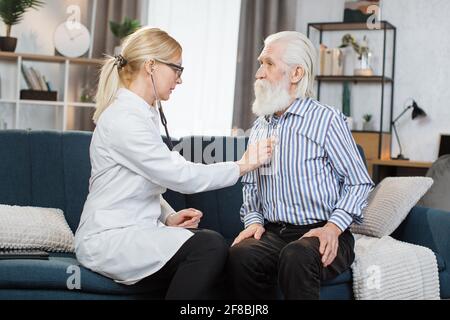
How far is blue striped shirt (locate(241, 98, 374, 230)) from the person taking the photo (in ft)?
7.59

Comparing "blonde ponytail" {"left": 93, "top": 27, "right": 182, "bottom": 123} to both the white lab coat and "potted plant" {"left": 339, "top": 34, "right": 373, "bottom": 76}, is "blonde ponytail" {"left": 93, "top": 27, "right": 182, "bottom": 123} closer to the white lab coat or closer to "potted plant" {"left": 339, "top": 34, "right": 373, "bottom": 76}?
the white lab coat

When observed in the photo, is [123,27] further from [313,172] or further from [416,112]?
[313,172]

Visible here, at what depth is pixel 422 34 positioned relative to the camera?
4965 millimetres

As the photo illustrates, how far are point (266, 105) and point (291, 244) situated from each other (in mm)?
530

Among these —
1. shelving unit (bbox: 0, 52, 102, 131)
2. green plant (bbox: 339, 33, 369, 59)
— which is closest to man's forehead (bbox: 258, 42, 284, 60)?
shelving unit (bbox: 0, 52, 102, 131)

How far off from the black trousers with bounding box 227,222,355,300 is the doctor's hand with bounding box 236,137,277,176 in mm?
243

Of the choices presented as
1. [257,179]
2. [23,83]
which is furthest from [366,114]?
[257,179]

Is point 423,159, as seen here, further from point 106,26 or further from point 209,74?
point 106,26

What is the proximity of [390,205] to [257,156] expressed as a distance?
83 cm

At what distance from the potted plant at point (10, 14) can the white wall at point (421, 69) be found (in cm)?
244

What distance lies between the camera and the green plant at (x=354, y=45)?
5.05m

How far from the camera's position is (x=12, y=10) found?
4508 mm

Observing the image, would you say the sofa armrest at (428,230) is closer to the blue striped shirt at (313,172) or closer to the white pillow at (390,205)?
the white pillow at (390,205)

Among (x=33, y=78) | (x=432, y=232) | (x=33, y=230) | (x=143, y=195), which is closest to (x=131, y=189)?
(x=143, y=195)
